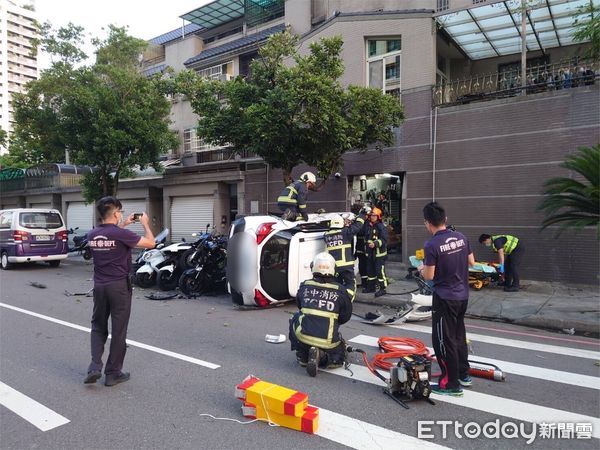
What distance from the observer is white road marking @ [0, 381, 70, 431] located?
3.56m

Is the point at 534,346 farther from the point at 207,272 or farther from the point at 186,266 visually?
the point at 186,266

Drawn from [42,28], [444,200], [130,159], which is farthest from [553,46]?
[42,28]

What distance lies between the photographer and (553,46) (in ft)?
43.2

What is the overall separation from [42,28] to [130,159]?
19.5 ft

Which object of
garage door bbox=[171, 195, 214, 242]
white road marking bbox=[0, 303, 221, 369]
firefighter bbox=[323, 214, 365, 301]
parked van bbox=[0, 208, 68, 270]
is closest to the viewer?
white road marking bbox=[0, 303, 221, 369]

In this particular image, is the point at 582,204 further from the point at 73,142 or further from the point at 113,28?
the point at 113,28

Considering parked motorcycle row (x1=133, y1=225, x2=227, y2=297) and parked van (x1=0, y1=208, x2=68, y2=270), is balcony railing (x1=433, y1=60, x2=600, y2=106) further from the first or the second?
parked van (x1=0, y1=208, x2=68, y2=270)

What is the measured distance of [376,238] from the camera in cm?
905

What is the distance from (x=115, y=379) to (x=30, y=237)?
11.8 m

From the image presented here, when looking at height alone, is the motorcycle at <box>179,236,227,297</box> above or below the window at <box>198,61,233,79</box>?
below

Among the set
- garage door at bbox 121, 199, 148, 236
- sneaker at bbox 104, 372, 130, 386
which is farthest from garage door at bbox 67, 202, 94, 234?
sneaker at bbox 104, 372, 130, 386

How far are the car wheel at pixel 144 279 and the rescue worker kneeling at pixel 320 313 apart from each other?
22.1 ft

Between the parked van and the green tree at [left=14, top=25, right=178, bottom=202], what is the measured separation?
2.47 meters

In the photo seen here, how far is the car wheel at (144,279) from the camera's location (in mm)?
10312
